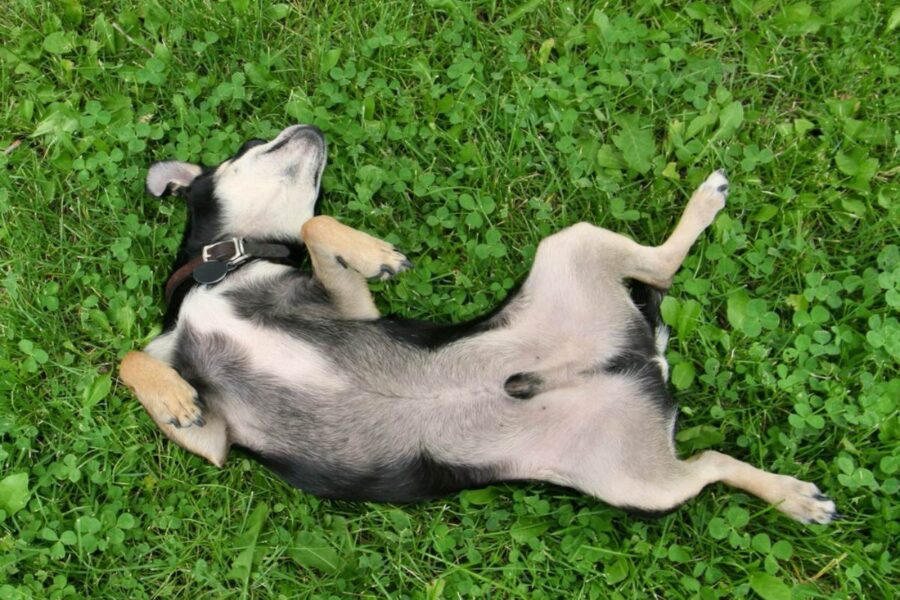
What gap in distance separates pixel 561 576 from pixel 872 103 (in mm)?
2878

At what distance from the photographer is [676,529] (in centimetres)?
379

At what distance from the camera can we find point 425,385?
341 cm

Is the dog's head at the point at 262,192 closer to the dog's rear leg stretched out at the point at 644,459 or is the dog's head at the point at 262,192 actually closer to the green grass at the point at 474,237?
the green grass at the point at 474,237

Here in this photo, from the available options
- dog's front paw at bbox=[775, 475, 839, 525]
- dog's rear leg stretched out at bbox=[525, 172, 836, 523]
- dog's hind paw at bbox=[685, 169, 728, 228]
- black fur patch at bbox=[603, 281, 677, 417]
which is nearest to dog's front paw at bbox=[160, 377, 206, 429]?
dog's rear leg stretched out at bbox=[525, 172, 836, 523]

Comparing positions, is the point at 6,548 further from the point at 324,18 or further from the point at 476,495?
the point at 324,18

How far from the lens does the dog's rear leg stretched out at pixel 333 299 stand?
3.32m

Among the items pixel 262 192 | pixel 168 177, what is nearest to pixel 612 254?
pixel 262 192

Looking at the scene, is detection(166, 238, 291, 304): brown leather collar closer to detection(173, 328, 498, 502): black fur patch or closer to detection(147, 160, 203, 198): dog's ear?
detection(173, 328, 498, 502): black fur patch

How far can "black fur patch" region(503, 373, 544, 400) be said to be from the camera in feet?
11.1

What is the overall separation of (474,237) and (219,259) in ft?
4.32

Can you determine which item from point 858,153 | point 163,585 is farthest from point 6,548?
point 858,153

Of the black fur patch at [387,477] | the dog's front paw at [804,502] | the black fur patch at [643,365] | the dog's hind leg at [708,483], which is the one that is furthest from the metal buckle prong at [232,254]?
the dog's front paw at [804,502]

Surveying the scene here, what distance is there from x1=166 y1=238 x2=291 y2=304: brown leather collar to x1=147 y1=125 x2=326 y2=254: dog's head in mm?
123

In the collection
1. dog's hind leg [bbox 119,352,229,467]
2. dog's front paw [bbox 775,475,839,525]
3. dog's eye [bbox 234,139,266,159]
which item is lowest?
dog's front paw [bbox 775,475,839,525]
